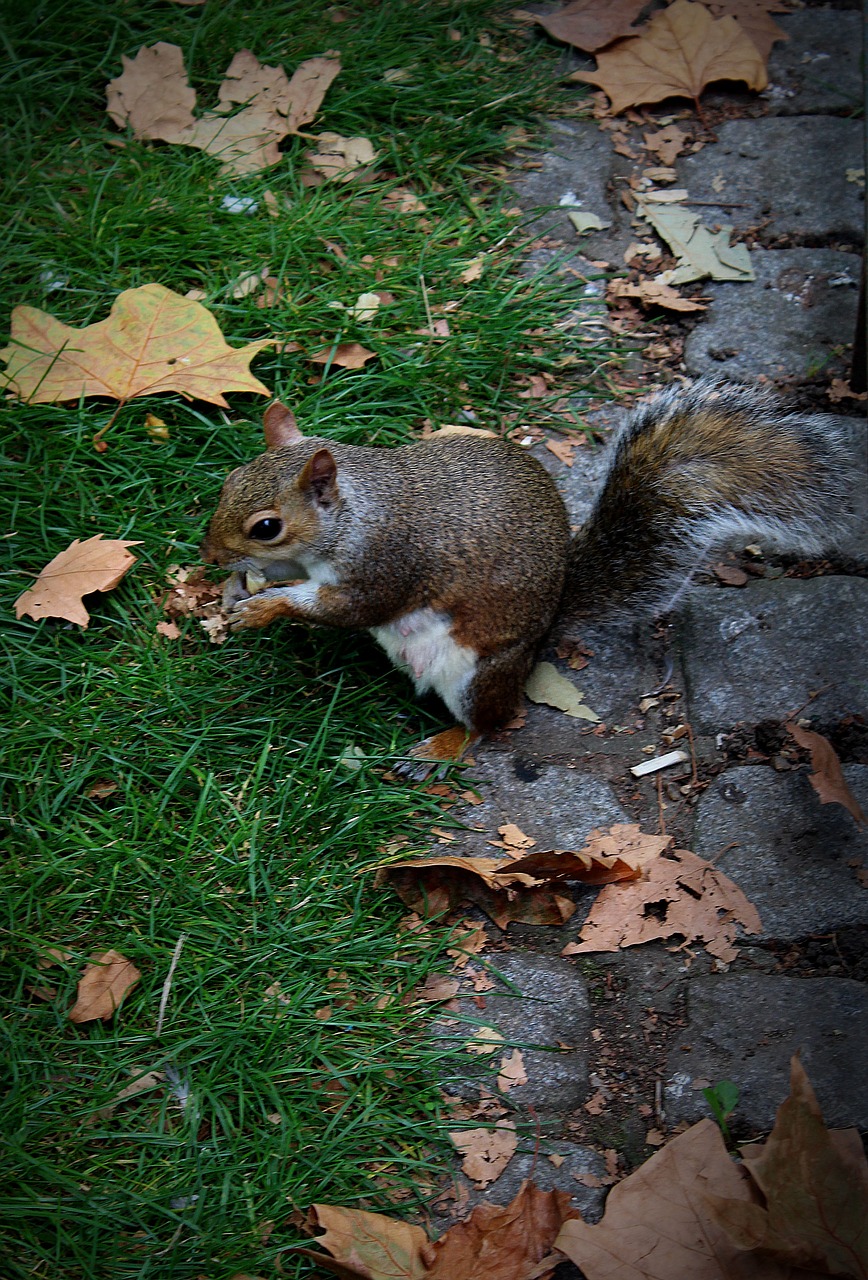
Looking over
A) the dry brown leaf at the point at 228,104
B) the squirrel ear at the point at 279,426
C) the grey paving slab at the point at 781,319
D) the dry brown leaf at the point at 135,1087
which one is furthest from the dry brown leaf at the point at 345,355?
the dry brown leaf at the point at 135,1087

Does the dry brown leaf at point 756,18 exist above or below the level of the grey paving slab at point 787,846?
above

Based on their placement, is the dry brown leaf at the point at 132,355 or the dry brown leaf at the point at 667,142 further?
the dry brown leaf at the point at 667,142

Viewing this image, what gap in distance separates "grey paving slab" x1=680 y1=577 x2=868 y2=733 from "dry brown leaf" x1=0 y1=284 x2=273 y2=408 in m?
1.01

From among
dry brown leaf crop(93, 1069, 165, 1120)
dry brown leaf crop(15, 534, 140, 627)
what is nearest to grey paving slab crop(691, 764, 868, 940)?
dry brown leaf crop(93, 1069, 165, 1120)

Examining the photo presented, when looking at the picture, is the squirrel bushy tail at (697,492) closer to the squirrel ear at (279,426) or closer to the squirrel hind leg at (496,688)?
the squirrel hind leg at (496,688)

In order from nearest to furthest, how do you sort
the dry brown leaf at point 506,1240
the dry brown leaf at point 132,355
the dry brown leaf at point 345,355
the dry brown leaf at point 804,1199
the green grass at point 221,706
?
the dry brown leaf at point 804,1199, the dry brown leaf at point 506,1240, the green grass at point 221,706, the dry brown leaf at point 132,355, the dry brown leaf at point 345,355

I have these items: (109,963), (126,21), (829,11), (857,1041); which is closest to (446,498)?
(109,963)

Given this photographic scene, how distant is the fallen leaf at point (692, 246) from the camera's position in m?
2.78

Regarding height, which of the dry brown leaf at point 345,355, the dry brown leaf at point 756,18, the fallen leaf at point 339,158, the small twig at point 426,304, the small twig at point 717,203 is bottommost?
the dry brown leaf at point 345,355

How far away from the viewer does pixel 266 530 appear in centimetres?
202

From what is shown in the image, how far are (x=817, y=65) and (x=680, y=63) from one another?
383 millimetres

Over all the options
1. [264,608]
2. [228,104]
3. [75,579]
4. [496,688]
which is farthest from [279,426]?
[228,104]

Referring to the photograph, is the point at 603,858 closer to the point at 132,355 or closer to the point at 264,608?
the point at 264,608

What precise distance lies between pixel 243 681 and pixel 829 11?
2.48m
